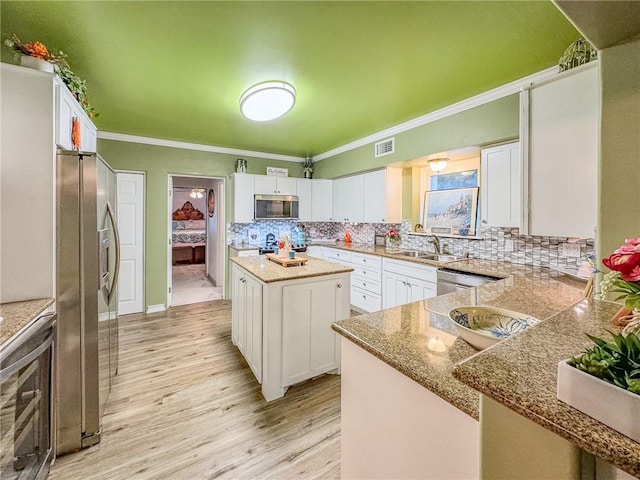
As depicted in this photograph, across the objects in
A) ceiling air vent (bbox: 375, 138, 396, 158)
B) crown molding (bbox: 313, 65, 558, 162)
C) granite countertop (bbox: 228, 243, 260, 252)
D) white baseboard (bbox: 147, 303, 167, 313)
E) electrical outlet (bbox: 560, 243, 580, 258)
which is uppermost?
crown molding (bbox: 313, 65, 558, 162)

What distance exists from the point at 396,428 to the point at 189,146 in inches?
185

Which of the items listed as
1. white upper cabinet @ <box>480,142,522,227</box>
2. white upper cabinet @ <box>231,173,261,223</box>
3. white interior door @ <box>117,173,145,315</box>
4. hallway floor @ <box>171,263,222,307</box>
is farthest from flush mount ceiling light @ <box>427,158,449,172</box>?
white interior door @ <box>117,173,145,315</box>

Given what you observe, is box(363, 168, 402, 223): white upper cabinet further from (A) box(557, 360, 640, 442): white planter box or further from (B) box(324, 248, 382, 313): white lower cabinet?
(A) box(557, 360, 640, 442): white planter box

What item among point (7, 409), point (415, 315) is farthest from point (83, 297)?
point (415, 315)

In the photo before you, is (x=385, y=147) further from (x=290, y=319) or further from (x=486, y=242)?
(x=290, y=319)

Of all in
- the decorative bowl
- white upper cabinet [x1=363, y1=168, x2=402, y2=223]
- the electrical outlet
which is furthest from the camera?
white upper cabinet [x1=363, y1=168, x2=402, y2=223]

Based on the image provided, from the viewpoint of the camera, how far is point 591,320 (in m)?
0.86

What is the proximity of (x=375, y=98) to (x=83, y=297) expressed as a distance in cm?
290

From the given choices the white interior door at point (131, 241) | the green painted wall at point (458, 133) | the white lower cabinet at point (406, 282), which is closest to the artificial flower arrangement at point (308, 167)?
the green painted wall at point (458, 133)

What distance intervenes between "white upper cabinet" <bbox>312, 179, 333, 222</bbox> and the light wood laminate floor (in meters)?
3.02

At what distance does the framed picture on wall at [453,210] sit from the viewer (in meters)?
3.30

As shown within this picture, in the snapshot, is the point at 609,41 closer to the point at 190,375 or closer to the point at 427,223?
the point at 427,223

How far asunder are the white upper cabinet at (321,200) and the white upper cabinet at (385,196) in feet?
3.74

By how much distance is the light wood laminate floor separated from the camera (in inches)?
61.0
